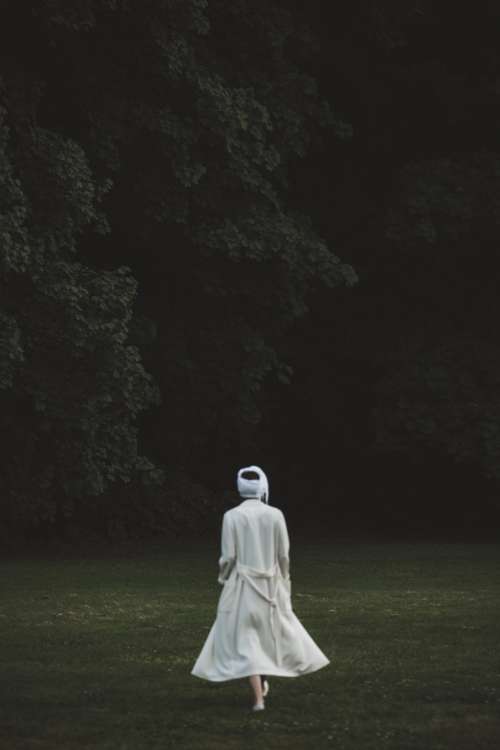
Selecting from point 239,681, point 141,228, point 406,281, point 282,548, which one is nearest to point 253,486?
point 282,548

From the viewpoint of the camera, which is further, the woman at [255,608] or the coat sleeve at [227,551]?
the coat sleeve at [227,551]

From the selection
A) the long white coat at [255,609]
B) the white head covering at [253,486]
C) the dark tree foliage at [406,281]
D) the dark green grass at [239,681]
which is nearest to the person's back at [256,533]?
the long white coat at [255,609]

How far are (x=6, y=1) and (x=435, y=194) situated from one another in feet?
33.7

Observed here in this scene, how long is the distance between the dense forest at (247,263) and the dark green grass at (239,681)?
4.31 meters

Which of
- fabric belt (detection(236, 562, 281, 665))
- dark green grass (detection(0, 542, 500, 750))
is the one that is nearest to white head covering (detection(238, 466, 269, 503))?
fabric belt (detection(236, 562, 281, 665))

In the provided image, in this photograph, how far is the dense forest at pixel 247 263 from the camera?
88.9 feet

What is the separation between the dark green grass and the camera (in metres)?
10.6

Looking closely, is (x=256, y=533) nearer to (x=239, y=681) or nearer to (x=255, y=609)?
(x=255, y=609)

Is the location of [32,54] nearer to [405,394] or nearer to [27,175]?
[27,175]

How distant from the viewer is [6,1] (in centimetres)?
2780

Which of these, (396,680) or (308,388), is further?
(308,388)

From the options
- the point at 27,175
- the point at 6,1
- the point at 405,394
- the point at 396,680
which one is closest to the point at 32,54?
the point at 6,1

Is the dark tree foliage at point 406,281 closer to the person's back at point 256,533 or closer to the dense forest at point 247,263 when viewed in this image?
the dense forest at point 247,263

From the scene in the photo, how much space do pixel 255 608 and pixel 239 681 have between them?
2.05 m
